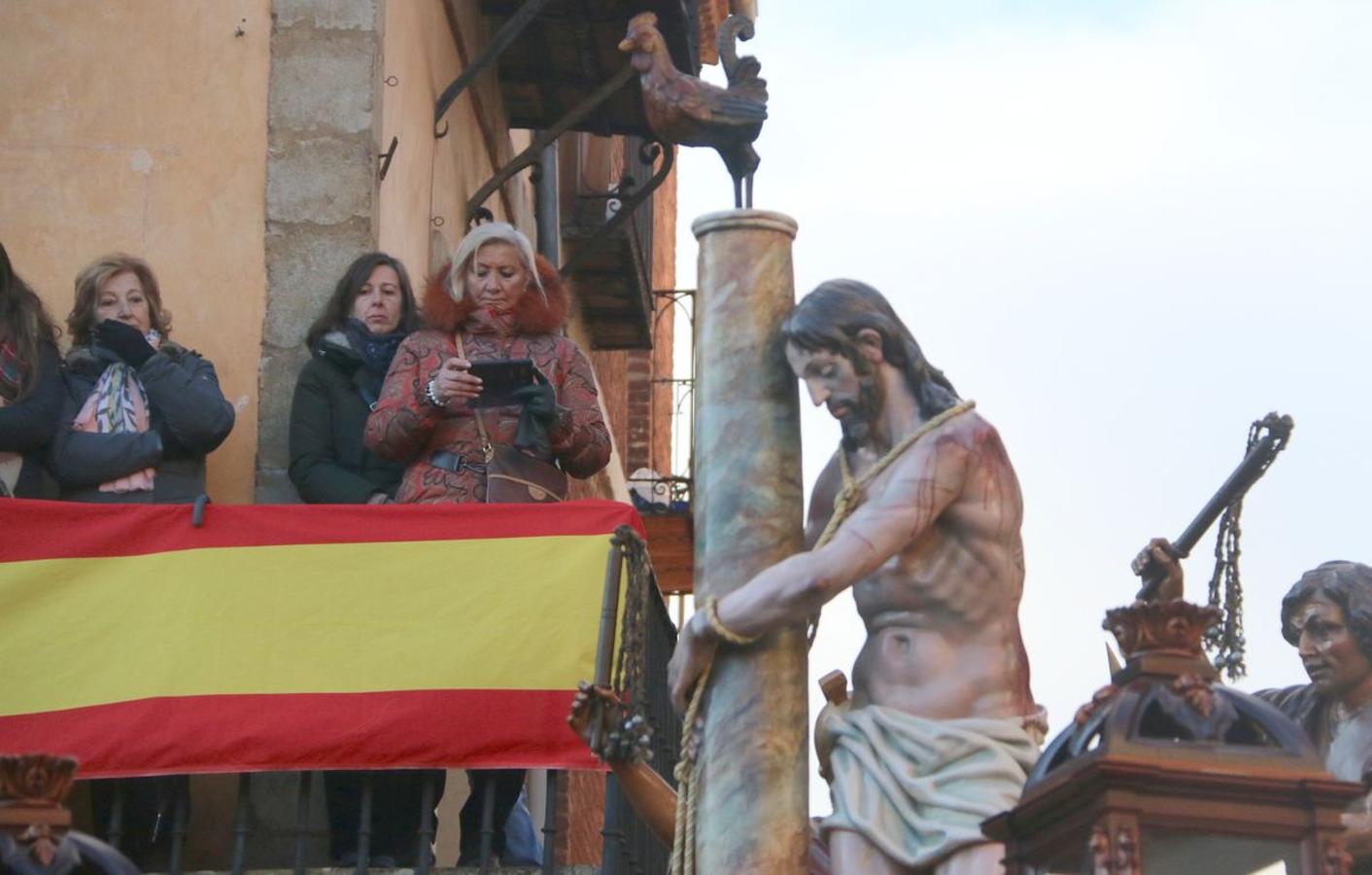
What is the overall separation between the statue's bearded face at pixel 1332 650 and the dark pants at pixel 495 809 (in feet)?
8.55

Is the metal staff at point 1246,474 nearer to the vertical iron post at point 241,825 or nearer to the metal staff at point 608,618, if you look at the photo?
the metal staff at point 608,618

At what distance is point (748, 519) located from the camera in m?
7.18

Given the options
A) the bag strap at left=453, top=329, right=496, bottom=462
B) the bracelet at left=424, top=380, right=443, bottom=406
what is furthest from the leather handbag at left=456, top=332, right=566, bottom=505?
the bracelet at left=424, top=380, right=443, bottom=406

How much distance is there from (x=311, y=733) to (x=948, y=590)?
330 cm

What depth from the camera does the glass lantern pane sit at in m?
5.51

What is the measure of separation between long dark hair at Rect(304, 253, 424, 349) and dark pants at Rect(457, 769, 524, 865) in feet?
5.83

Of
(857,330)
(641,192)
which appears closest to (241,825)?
(857,330)

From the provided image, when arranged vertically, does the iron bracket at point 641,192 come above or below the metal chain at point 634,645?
above

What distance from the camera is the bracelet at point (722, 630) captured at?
691cm


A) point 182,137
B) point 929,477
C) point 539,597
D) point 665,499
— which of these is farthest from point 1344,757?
point 665,499

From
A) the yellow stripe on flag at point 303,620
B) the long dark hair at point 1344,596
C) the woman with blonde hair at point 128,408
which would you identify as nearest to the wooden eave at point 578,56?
the woman with blonde hair at point 128,408

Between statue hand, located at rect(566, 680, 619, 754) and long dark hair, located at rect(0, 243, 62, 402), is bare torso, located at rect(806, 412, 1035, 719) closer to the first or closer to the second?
statue hand, located at rect(566, 680, 619, 754)

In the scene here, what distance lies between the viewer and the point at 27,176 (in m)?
12.3

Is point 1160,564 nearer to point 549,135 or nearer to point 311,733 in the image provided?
point 311,733
